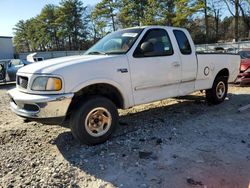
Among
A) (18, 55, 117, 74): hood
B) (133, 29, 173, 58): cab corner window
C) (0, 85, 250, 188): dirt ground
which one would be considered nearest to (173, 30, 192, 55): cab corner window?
(133, 29, 173, 58): cab corner window

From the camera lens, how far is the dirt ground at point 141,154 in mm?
3850

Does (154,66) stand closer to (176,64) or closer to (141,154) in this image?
(176,64)

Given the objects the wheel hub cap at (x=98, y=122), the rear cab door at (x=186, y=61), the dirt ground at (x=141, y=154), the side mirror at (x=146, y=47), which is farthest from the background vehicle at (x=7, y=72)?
the wheel hub cap at (x=98, y=122)

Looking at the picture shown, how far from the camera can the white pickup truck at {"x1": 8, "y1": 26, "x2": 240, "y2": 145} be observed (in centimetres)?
457

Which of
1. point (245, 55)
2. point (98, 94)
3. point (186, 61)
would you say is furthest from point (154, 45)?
point (245, 55)

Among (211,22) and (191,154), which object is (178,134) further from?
(211,22)

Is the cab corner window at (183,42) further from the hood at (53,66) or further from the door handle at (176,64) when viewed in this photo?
the hood at (53,66)

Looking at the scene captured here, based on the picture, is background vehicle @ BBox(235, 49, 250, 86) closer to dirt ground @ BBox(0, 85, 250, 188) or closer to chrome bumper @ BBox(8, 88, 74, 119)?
dirt ground @ BBox(0, 85, 250, 188)

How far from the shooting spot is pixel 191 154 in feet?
14.9

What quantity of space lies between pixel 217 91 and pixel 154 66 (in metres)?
2.68

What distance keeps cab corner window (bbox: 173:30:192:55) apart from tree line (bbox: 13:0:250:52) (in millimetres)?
38239

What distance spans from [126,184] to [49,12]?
69044 millimetres

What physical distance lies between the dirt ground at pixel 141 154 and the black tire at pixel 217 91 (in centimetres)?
86

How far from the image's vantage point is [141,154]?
4.55 m
